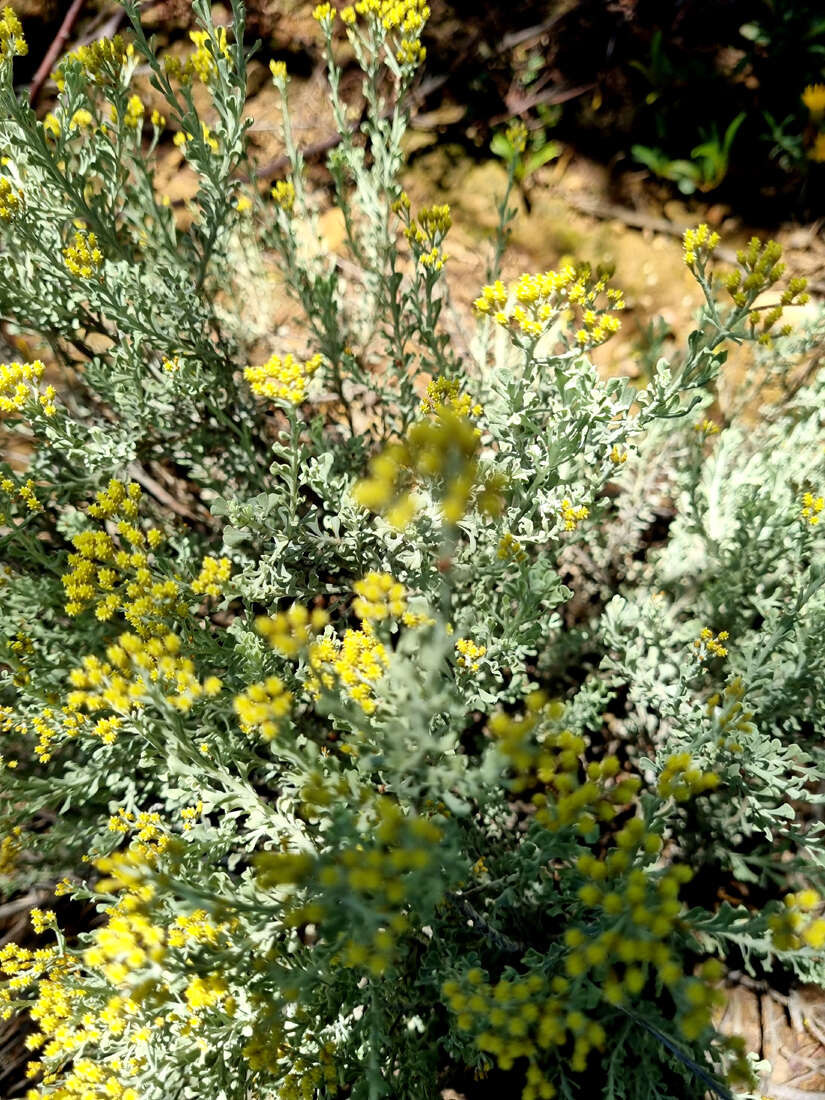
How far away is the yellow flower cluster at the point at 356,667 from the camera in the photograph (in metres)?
1.39

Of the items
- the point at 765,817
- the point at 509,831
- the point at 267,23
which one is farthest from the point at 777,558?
the point at 267,23

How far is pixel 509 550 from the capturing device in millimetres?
1692

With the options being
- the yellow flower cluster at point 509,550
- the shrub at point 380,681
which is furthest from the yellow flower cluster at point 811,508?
the yellow flower cluster at point 509,550

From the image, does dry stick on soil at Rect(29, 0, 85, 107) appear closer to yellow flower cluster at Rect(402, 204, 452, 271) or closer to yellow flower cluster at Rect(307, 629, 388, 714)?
yellow flower cluster at Rect(402, 204, 452, 271)

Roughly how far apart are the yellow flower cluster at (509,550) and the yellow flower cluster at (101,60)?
4.95 ft

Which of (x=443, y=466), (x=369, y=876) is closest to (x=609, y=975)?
(x=369, y=876)

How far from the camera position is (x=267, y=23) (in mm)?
4043

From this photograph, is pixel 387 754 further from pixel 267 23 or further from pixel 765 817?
pixel 267 23

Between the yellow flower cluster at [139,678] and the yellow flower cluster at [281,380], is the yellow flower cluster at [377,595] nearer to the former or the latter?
the yellow flower cluster at [139,678]

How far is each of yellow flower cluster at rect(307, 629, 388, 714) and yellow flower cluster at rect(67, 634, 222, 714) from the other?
21 centimetres

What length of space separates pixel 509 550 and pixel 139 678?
0.85 meters

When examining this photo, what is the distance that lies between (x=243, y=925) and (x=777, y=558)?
5.85 feet

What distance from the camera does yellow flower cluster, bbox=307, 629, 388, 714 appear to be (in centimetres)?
139

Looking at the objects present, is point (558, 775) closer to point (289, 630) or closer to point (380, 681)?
point (380, 681)
